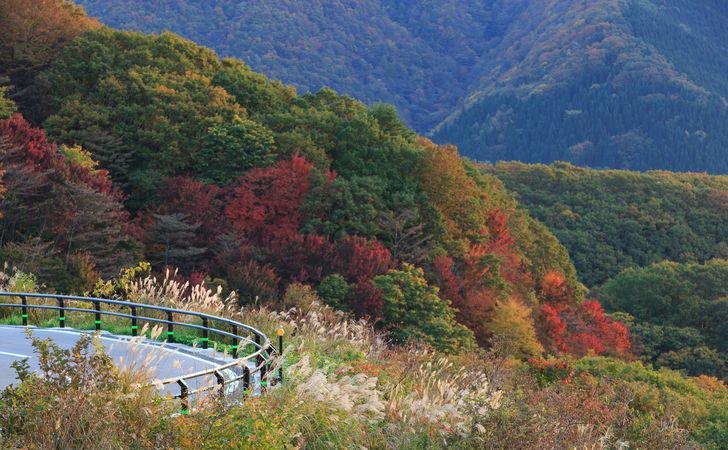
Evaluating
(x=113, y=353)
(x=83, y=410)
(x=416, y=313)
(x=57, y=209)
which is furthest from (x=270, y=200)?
(x=83, y=410)

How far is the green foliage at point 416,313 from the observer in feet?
115

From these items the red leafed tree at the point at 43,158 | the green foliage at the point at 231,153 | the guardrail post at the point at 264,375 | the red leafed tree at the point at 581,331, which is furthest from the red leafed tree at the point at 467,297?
the guardrail post at the point at 264,375

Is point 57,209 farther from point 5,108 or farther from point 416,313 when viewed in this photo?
point 416,313

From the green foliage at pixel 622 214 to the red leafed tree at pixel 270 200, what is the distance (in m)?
59.6

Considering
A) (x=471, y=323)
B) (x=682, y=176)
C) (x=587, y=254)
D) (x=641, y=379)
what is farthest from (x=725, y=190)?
(x=641, y=379)

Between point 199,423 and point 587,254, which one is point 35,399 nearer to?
point 199,423

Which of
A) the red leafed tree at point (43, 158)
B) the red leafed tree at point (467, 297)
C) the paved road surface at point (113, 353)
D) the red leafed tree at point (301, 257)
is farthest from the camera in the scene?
the red leafed tree at point (467, 297)

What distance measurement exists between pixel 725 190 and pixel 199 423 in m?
119

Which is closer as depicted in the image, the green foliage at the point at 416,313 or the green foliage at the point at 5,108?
the green foliage at the point at 416,313

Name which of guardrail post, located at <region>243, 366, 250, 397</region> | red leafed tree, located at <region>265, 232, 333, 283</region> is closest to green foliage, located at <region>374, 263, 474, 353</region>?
red leafed tree, located at <region>265, 232, 333, 283</region>

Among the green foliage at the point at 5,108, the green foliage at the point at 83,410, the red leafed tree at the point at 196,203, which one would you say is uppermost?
the green foliage at the point at 5,108

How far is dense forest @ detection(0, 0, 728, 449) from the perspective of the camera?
1572 cm

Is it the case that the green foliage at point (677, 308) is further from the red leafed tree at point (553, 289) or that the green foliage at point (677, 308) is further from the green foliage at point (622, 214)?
the green foliage at point (622, 214)

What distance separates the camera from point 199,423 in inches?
366
